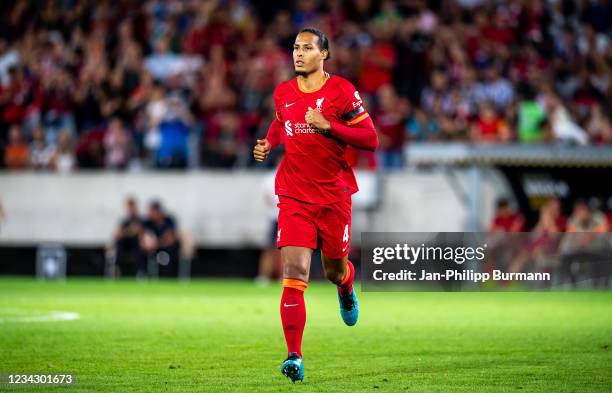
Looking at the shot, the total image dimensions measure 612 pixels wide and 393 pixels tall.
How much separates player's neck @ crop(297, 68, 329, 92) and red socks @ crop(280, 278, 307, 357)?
1.48 meters

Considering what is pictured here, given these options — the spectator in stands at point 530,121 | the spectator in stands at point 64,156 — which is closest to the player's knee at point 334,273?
the spectator in stands at point 530,121

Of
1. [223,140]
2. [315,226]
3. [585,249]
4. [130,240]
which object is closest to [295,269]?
[315,226]

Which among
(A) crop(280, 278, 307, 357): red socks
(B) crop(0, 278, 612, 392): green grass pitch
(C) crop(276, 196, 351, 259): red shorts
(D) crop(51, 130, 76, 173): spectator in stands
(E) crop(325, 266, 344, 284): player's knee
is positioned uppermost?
(D) crop(51, 130, 76, 173): spectator in stands

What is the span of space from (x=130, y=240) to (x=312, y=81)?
51.2ft

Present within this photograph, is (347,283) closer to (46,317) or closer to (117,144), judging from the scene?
(46,317)

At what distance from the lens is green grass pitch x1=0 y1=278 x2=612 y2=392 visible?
883 centimetres

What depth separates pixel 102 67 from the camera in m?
26.1

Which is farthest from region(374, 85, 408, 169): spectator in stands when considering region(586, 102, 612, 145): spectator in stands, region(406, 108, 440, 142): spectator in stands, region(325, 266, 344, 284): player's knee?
region(325, 266, 344, 284): player's knee

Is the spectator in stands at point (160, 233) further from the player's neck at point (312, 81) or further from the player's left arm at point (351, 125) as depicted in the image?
the player's left arm at point (351, 125)

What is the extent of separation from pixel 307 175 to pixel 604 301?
10.1m

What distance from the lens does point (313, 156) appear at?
945 cm

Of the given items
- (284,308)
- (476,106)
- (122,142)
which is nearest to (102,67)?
(122,142)

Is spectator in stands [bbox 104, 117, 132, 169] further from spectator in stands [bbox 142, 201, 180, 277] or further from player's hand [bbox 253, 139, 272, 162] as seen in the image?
player's hand [bbox 253, 139, 272, 162]

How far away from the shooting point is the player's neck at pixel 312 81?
9.52 metres
